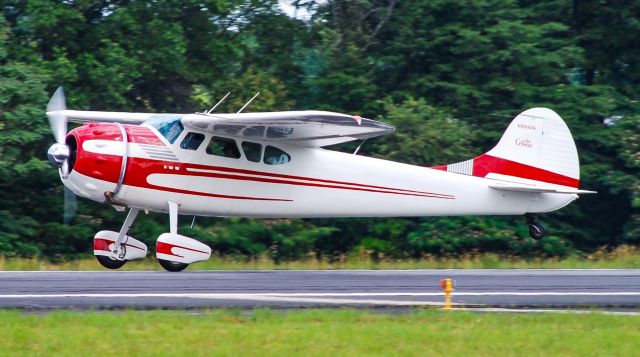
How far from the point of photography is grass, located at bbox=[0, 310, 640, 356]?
9000mm

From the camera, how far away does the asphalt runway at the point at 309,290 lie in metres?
11.7

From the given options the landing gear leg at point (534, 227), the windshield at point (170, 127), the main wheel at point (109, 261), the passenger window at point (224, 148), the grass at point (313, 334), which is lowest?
the main wheel at point (109, 261)

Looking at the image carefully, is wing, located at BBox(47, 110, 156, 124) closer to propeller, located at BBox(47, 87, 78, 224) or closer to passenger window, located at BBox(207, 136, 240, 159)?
propeller, located at BBox(47, 87, 78, 224)

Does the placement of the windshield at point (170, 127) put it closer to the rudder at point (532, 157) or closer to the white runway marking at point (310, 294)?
the white runway marking at point (310, 294)

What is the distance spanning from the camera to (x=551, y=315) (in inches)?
429

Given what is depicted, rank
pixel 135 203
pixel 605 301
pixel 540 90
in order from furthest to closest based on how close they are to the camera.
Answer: pixel 540 90 < pixel 135 203 < pixel 605 301

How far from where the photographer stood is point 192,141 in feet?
51.3

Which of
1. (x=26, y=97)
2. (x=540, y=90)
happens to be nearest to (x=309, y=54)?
(x=540, y=90)

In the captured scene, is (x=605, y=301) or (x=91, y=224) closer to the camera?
(x=605, y=301)

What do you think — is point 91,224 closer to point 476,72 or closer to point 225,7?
point 225,7

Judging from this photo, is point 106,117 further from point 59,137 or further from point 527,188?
point 527,188

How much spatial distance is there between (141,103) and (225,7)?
3408 mm

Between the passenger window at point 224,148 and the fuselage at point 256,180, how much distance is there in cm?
2

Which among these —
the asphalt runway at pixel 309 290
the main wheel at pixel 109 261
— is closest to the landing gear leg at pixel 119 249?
the main wheel at pixel 109 261
